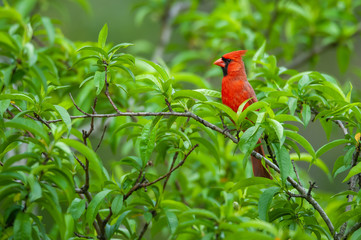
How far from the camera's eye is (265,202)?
5.70 feet

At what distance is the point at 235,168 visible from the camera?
125 inches

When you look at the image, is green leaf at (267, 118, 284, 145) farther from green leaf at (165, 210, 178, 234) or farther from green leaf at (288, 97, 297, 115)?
green leaf at (165, 210, 178, 234)

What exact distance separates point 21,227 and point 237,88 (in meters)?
1.56

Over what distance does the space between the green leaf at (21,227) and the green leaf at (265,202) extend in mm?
815

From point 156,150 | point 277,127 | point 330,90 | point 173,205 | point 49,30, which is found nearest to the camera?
point 277,127

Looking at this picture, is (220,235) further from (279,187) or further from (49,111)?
(49,111)

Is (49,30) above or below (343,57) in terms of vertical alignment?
above

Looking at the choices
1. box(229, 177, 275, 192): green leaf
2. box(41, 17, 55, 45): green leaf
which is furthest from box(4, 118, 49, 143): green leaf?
box(41, 17, 55, 45): green leaf

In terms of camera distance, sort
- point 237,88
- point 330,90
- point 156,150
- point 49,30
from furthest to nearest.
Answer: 1. point 49,30
2. point 237,88
3. point 156,150
4. point 330,90

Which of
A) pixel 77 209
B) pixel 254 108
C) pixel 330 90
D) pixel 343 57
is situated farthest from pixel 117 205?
pixel 343 57

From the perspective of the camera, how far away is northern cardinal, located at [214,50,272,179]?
2.47 meters

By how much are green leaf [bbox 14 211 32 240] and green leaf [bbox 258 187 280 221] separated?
82cm

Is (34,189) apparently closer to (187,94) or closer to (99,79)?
(99,79)

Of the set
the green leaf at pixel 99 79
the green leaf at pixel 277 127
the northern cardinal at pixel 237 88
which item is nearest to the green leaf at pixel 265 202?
the green leaf at pixel 277 127
